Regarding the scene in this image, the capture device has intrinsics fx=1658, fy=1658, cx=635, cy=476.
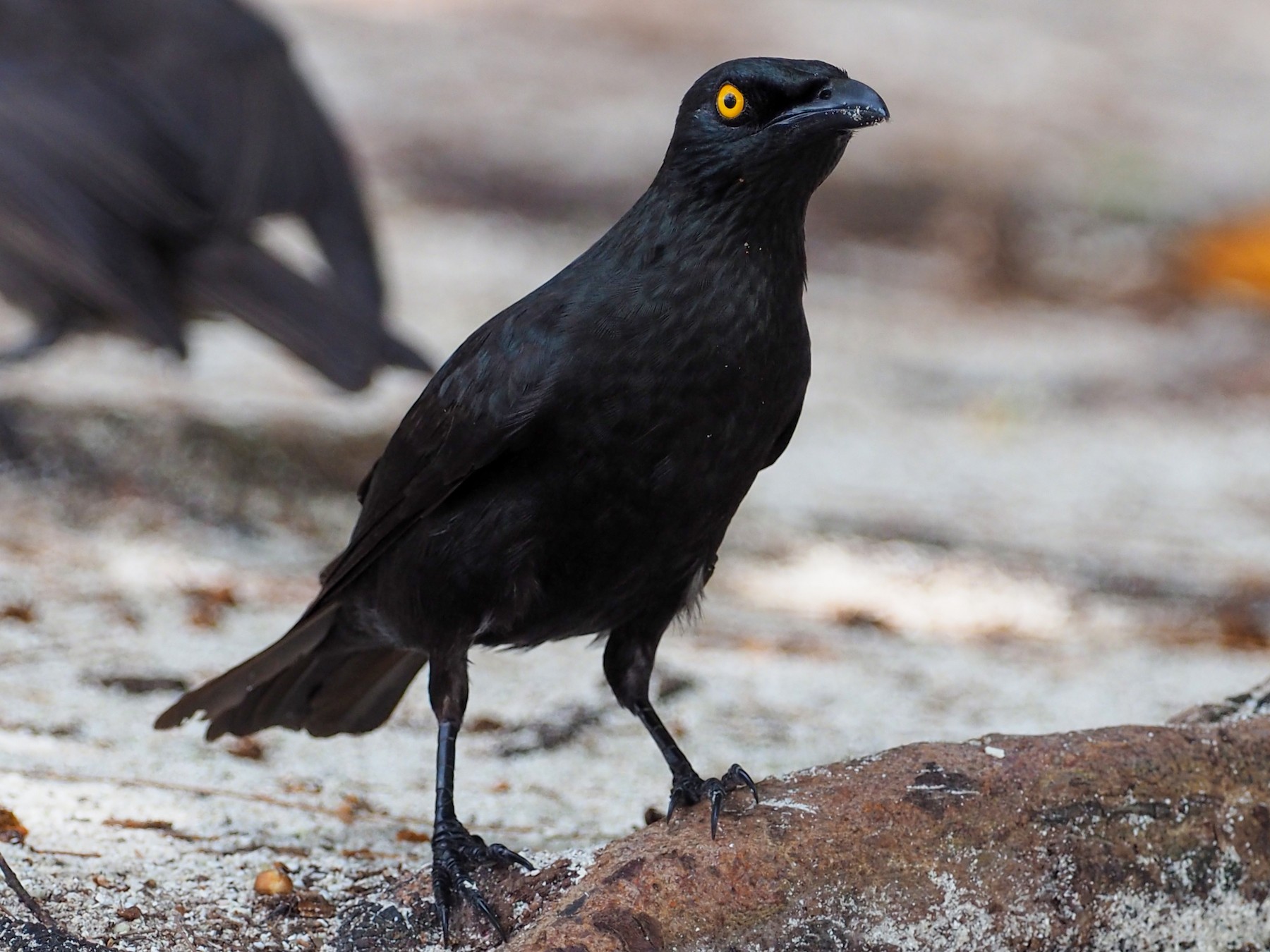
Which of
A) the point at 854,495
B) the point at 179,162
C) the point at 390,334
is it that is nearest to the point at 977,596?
the point at 854,495

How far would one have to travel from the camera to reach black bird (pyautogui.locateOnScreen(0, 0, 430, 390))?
525cm

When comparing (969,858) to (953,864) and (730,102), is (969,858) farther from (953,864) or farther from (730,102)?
(730,102)

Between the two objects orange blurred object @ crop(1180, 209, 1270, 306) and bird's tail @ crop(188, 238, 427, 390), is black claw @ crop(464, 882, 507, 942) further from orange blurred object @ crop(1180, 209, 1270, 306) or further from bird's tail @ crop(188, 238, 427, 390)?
orange blurred object @ crop(1180, 209, 1270, 306)

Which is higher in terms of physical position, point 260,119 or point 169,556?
point 260,119

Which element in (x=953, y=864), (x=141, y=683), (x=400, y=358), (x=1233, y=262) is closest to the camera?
(x=953, y=864)

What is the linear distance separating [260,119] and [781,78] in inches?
144

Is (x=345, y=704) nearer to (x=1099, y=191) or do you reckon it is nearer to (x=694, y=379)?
(x=694, y=379)

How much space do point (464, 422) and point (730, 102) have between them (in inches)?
27.6

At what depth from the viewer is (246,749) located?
144 inches

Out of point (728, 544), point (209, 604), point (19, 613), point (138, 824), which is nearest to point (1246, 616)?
point (728, 544)

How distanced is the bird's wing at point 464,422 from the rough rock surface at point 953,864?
0.67 metres

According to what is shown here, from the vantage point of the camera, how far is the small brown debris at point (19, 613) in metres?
4.20

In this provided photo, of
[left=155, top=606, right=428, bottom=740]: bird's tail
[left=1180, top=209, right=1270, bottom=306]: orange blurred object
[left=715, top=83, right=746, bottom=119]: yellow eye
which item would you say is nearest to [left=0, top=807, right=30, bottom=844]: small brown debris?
[left=155, top=606, right=428, bottom=740]: bird's tail

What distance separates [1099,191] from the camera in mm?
10109
